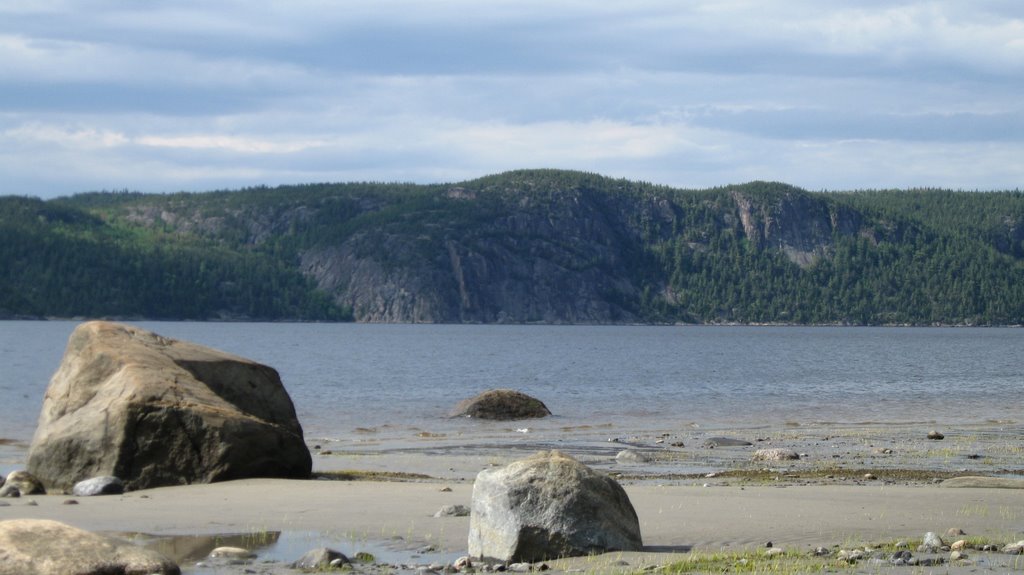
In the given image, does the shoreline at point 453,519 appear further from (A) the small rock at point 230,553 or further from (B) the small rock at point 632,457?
(B) the small rock at point 632,457

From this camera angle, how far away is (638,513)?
15727 millimetres

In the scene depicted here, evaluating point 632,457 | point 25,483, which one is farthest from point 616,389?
point 25,483

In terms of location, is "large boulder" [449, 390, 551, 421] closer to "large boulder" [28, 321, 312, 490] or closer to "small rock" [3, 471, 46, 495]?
"large boulder" [28, 321, 312, 490]

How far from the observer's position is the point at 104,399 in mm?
19109

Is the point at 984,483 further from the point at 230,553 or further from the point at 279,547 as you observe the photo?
the point at 230,553

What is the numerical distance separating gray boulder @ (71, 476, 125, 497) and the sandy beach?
11.6 inches

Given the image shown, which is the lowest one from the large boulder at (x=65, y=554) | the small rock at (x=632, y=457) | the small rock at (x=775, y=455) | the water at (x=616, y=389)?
the water at (x=616, y=389)

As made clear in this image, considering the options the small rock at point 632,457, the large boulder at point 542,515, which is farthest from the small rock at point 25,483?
the small rock at point 632,457

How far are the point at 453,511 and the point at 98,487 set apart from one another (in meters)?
5.60

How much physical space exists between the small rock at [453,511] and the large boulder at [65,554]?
4.61 m

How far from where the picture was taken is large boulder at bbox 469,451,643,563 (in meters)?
12.4

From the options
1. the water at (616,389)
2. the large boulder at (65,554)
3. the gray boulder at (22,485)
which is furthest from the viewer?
the water at (616,389)

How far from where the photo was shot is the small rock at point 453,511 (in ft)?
51.1

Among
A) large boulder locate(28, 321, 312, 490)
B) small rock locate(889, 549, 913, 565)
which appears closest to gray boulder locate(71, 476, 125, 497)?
large boulder locate(28, 321, 312, 490)
